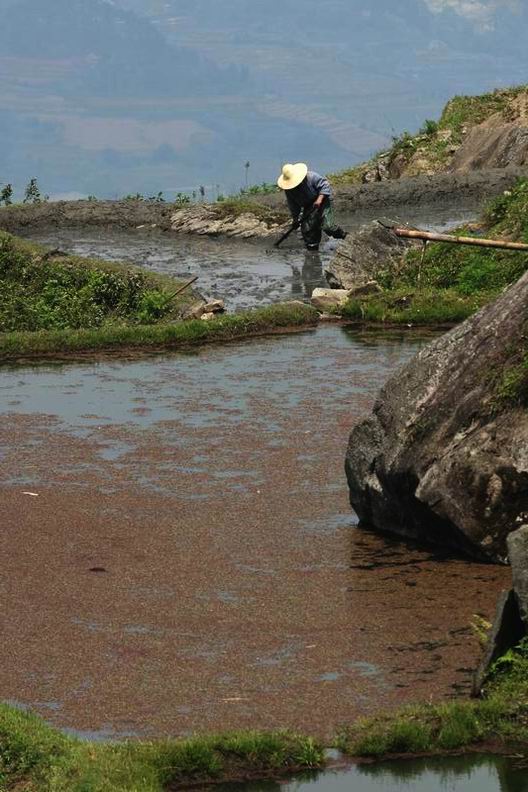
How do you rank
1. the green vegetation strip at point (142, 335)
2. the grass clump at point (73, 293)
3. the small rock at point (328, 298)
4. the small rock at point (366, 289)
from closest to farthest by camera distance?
the green vegetation strip at point (142, 335)
the grass clump at point (73, 293)
the small rock at point (328, 298)
the small rock at point (366, 289)

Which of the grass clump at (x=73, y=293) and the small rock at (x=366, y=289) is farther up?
the small rock at (x=366, y=289)

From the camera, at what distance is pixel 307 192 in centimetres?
2481

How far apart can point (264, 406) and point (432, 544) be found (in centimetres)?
453

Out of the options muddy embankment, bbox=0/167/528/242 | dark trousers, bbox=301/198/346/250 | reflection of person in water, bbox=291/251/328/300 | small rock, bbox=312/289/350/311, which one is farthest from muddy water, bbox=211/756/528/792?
muddy embankment, bbox=0/167/528/242

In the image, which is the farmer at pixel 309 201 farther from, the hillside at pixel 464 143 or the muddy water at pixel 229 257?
the hillside at pixel 464 143

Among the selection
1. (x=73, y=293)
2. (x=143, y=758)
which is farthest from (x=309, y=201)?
(x=143, y=758)

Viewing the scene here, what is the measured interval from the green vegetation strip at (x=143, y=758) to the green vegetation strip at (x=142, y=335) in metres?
10.6

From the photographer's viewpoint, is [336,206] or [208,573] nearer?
[208,573]

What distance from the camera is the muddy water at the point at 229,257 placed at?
73.6 feet

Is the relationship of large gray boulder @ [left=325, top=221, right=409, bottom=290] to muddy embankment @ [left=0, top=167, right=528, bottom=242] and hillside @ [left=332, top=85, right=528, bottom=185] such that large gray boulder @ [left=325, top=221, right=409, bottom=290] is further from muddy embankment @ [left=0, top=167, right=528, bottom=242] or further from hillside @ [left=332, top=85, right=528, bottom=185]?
hillside @ [left=332, top=85, right=528, bottom=185]

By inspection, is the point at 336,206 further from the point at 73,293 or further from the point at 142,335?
the point at 142,335

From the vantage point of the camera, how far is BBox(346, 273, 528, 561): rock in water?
10.8m

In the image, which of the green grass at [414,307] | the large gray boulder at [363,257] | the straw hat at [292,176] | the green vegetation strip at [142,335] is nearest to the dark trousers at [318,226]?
the straw hat at [292,176]

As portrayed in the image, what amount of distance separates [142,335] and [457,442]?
827 centimetres
